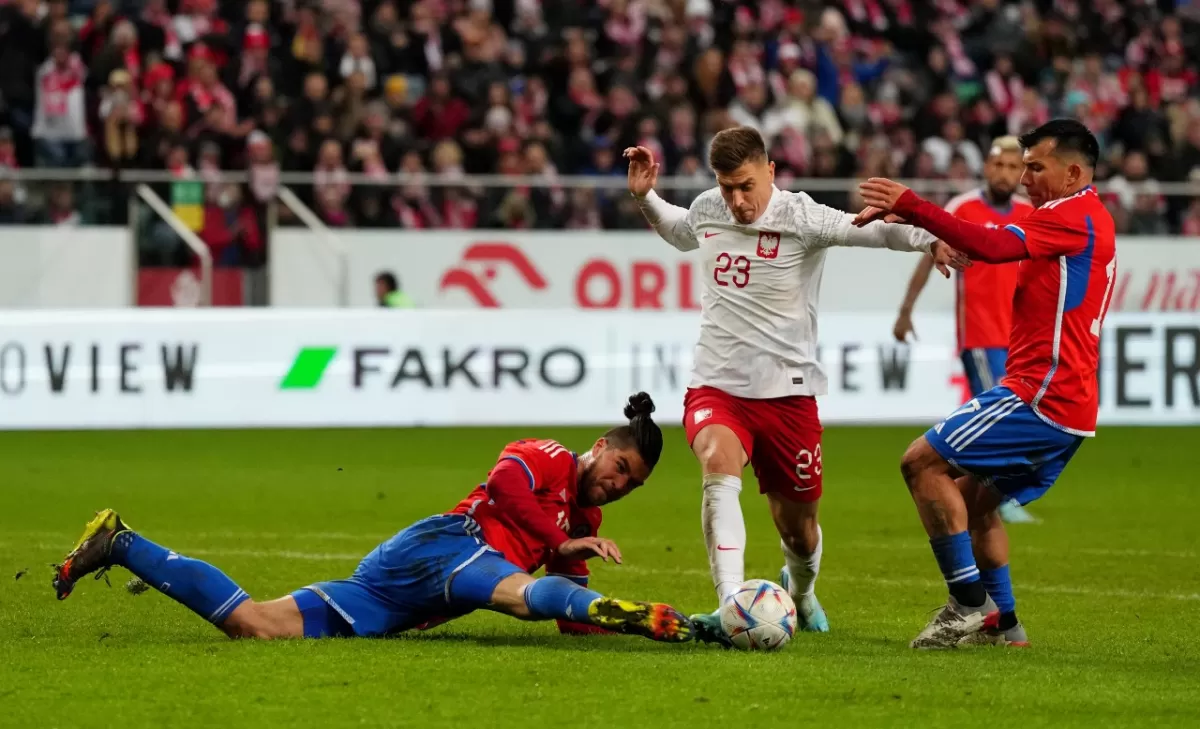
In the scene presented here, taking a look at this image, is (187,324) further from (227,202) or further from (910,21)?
(910,21)

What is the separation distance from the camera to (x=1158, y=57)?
25062 mm

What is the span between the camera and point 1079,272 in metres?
6.64

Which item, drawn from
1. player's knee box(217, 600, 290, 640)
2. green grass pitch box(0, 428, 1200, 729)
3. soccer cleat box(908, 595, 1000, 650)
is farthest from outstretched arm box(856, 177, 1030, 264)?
player's knee box(217, 600, 290, 640)

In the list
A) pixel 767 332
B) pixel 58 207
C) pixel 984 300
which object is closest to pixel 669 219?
pixel 767 332

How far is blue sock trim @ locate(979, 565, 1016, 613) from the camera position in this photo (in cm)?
691

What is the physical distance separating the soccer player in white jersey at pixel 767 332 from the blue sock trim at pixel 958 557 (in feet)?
2.29

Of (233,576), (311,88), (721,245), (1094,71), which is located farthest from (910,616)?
(1094,71)

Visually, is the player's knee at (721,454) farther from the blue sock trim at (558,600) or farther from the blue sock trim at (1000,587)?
the blue sock trim at (1000,587)

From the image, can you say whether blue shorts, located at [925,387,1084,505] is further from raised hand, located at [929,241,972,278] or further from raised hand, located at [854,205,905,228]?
raised hand, located at [854,205,905,228]

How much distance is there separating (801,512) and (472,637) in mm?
1371

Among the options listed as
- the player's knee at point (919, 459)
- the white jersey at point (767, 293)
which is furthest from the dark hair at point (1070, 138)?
the player's knee at point (919, 459)

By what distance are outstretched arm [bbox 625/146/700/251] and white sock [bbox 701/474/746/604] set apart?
109 centimetres

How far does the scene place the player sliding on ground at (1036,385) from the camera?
21.8ft

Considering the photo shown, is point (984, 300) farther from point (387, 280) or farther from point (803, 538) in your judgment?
point (387, 280)
